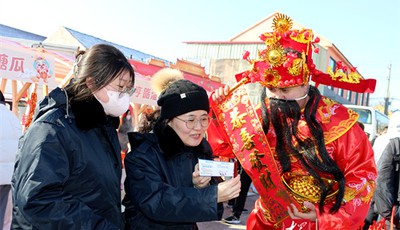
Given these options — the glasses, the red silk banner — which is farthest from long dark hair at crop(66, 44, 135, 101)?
the red silk banner

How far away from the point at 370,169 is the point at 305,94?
55cm

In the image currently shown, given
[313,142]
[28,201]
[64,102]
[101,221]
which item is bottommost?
[101,221]

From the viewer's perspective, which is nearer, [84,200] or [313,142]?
[84,200]

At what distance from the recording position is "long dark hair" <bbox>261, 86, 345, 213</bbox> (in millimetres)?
2018

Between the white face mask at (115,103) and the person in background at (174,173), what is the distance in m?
0.15

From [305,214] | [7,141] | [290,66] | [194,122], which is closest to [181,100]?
[194,122]

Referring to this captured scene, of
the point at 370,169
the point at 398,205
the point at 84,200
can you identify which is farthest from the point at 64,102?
the point at 398,205

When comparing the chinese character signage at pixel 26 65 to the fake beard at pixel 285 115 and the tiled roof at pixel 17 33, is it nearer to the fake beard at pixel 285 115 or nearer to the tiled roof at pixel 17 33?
the fake beard at pixel 285 115

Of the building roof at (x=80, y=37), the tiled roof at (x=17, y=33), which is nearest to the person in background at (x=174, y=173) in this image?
the building roof at (x=80, y=37)

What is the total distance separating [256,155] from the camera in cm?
209

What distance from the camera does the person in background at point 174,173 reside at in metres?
1.62

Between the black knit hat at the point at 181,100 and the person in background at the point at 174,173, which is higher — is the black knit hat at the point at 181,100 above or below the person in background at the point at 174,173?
above

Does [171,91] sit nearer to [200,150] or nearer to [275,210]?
[200,150]

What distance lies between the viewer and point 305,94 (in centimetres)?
218
